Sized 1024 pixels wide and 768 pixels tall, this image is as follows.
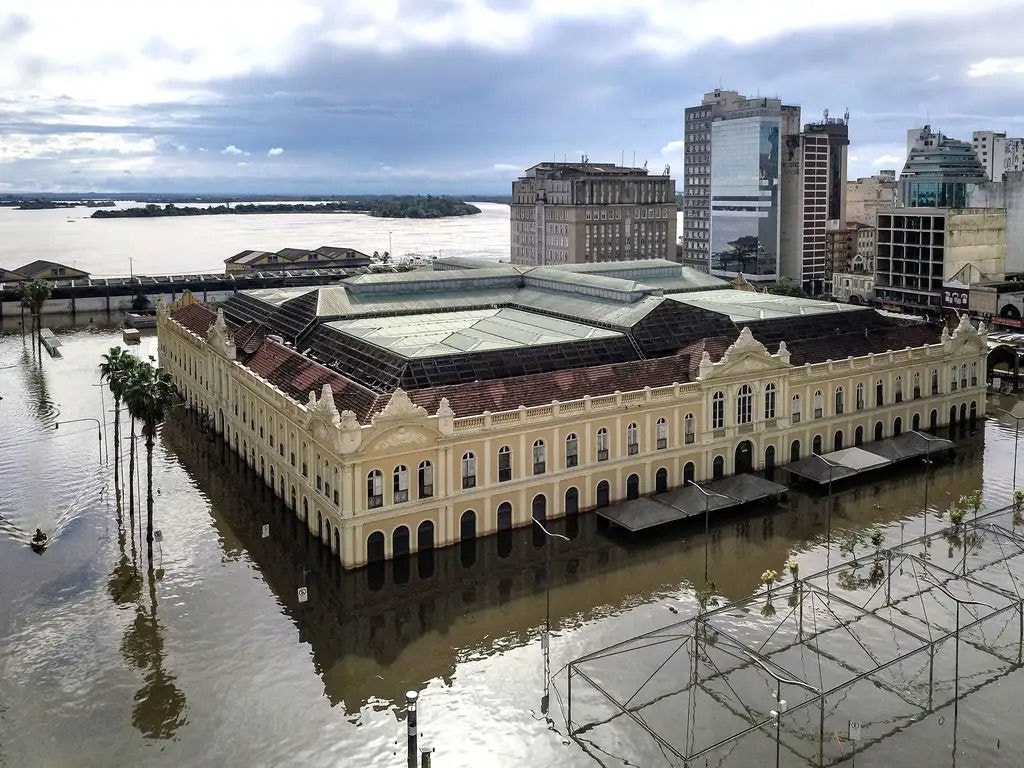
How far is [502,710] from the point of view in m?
40.8

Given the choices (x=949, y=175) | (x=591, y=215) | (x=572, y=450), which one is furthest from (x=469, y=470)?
(x=949, y=175)

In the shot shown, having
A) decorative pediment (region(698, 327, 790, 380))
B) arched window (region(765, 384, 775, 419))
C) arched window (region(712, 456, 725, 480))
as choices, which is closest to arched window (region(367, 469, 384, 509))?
decorative pediment (region(698, 327, 790, 380))

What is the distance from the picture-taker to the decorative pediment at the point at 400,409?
54.2m

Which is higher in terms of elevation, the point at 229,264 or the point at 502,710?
the point at 229,264

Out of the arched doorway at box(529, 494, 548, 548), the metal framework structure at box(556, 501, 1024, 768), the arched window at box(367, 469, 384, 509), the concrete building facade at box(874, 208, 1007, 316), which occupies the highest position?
the concrete building facade at box(874, 208, 1007, 316)

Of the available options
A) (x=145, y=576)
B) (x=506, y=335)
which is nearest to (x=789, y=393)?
(x=506, y=335)

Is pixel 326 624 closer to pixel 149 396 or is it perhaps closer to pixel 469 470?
pixel 469 470

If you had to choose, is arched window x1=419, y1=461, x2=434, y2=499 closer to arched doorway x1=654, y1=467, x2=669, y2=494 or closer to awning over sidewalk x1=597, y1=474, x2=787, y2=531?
awning over sidewalk x1=597, y1=474, x2=787, y2=531

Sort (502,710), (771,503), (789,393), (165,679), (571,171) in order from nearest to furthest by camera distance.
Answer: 1. (502,710)
2. (165,679)
3. (771,503)
4. (789,393)
5. (571,171)

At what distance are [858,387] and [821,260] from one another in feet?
390

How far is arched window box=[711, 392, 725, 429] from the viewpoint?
222 ft

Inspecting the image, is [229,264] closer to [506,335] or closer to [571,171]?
[571,171]

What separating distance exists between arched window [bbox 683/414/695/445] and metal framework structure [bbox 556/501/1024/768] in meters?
15.5

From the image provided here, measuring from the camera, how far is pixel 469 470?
58.1 metres
